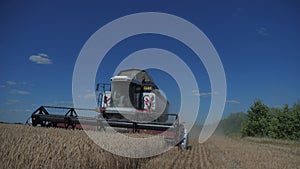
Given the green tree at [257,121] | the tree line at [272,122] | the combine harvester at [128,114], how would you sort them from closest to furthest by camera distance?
the combine harvester at [128,114], the tree line at [272,122], the green tree at [257,121]

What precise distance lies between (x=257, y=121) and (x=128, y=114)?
1070 inches

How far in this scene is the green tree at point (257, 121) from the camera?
31436 mm

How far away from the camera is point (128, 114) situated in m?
10.6

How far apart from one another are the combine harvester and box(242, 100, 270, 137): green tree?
22.0 m

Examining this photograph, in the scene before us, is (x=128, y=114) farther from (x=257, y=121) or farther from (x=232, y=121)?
(x=232, y=121)

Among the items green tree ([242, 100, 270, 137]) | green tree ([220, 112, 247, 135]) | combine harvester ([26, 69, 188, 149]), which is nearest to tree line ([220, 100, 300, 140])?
green tree ([242, 100, 270, 137])

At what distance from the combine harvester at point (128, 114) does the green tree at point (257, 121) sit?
2205 cm

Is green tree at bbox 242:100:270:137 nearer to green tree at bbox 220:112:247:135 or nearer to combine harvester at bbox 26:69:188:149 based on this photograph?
combine harvester at bbox 26:69:188:149

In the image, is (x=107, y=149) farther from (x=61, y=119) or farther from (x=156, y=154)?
(x=61, y=119)

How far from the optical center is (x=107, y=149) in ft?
13.9

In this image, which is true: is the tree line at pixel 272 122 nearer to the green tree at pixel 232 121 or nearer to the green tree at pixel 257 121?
the green tree at pixel 257 121

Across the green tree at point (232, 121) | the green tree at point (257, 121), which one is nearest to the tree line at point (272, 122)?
the green tree at point (257, 121)

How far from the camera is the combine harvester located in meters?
8.07

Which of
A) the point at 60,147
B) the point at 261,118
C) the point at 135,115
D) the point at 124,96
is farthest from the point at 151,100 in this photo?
the point at 261,118
